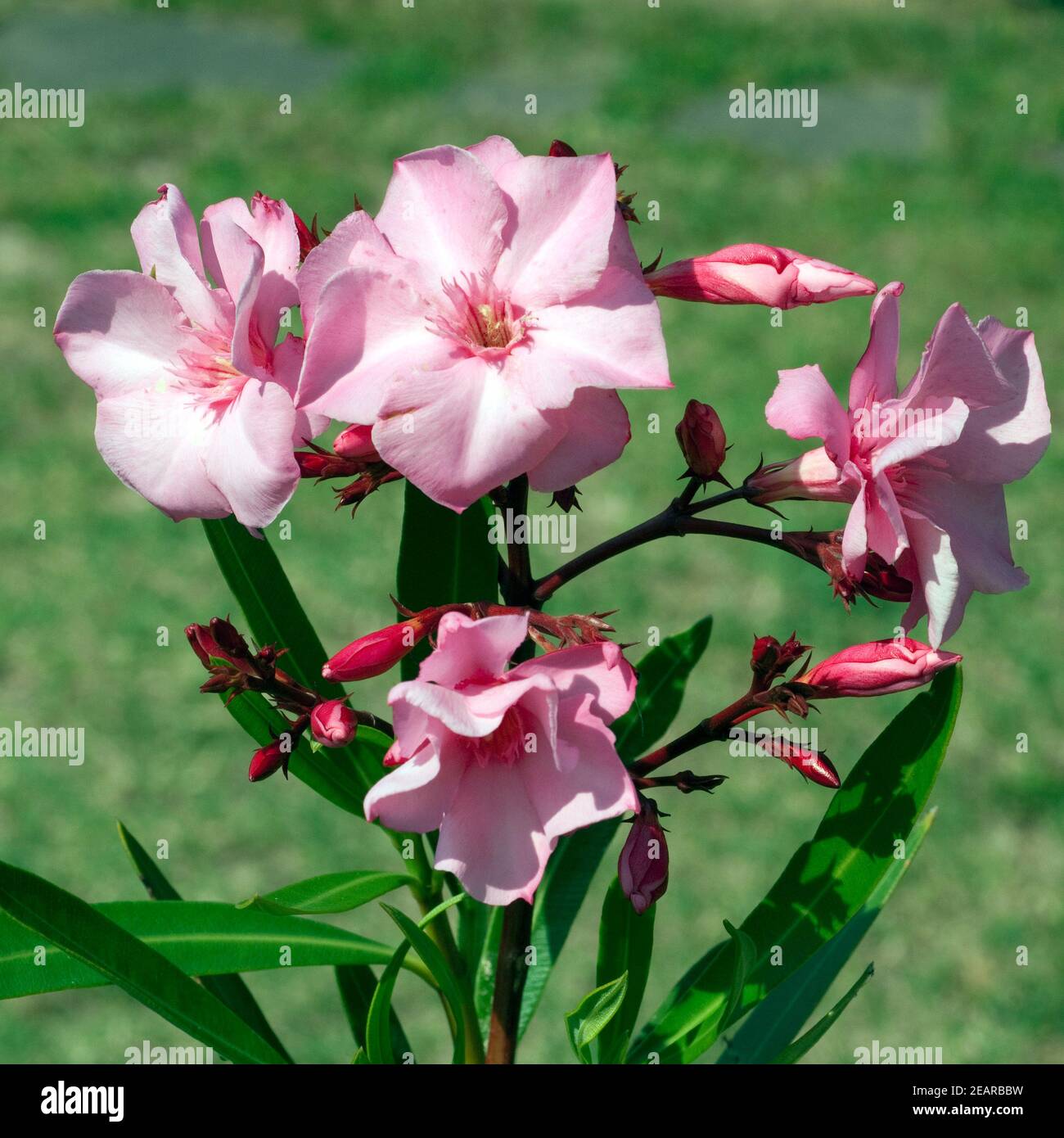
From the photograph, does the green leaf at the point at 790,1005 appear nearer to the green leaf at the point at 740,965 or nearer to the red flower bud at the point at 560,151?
the green leaf at the point at 740,965

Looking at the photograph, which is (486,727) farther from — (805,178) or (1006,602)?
(805,178)

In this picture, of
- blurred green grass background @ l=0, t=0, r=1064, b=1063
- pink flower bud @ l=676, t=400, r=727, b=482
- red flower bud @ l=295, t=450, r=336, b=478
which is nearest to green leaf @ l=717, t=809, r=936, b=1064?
pink flower bud @ l=676, t=400, r=727, b=482

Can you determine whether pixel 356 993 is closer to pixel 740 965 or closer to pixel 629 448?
pixel 740 965

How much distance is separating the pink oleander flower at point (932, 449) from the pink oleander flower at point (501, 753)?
160mm

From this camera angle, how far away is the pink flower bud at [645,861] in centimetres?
86

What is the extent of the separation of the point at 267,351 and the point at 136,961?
0.38m

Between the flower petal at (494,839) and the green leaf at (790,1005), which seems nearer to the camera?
the flower petal at (494,839)

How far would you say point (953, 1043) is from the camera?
7.65ft

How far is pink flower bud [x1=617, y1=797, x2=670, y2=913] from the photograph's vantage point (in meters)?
0.86

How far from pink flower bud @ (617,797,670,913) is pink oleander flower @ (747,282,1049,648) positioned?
190mm

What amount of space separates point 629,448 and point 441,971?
2681mm

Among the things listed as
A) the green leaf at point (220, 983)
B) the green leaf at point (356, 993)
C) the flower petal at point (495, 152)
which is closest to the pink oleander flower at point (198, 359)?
the flower petal at point (495, 152)

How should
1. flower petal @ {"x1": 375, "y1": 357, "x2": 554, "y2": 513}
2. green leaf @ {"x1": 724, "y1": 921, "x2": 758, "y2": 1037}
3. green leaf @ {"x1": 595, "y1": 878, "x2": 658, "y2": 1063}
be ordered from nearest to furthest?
1. flower petal @ {"x1": 375, "y1": 357, "x2": 554, "y2": 513}
2. green leaf @ {"x1": 724, "y1": 921, "x2": 758, "y2": 1037}
3. green leaf @ {"x1": 595, "y1": 878, "x2": 658, "y2": 1063}

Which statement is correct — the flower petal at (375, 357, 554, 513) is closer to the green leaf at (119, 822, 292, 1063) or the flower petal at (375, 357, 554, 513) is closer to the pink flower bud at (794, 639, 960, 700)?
the pink flower bud at (794, 639, 960, 700)
